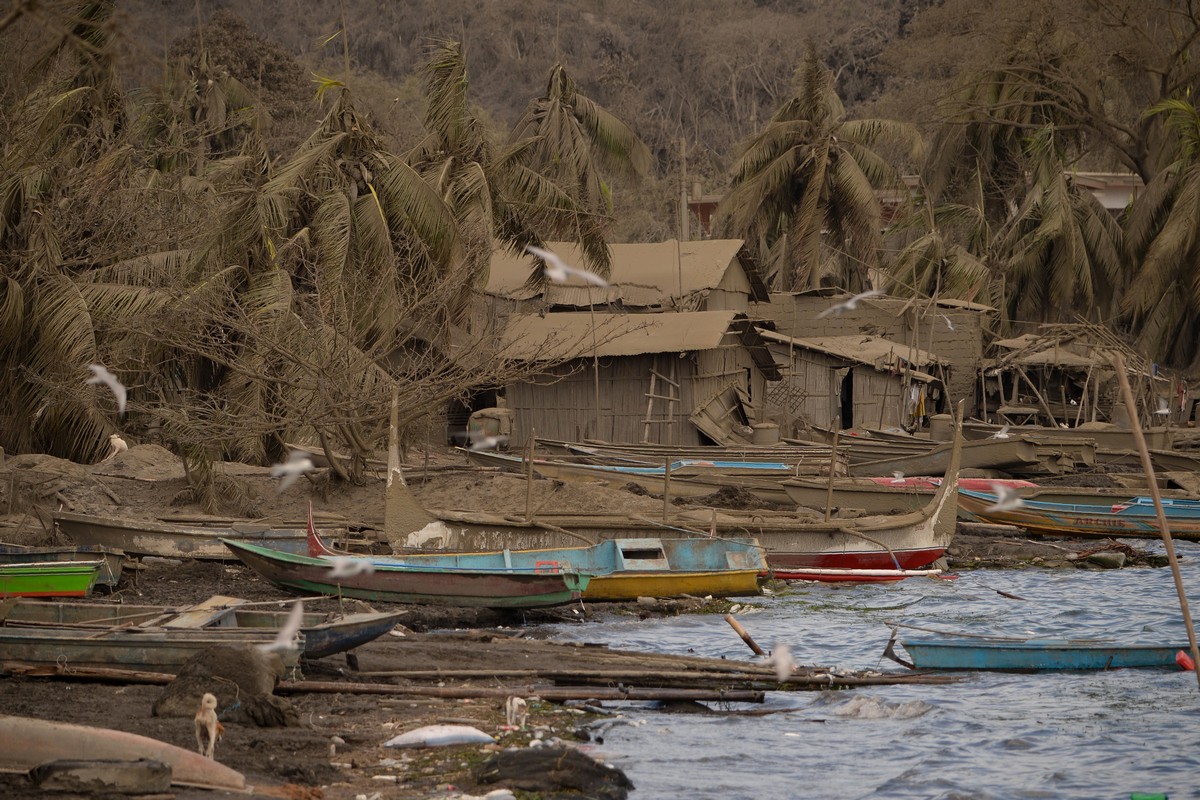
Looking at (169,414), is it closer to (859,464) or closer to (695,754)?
(695,754)

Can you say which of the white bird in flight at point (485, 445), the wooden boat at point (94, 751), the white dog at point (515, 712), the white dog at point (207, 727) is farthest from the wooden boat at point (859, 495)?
the wooden boat at point (94, 751)

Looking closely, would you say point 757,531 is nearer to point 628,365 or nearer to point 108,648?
point 108,648

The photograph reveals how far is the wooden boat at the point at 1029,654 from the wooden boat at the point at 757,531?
5537 mm

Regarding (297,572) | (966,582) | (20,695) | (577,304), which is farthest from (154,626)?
(577,304)

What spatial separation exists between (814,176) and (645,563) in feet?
86.1

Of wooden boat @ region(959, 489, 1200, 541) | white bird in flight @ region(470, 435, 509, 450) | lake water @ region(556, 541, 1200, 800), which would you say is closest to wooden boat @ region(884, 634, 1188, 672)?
lake water @ region(556, 541, 1200, 800)

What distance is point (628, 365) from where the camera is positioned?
30141 millimetres

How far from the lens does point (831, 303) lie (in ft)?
130

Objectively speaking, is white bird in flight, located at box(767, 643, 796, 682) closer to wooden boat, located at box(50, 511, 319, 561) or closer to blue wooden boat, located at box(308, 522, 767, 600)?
blue wooden boat, located at box(308, 522, 767, 600)

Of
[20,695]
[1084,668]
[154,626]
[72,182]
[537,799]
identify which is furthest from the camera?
[72,182]

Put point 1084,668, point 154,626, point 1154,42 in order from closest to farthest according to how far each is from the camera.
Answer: point 154,626 < point 1084,668 < point 1154,42

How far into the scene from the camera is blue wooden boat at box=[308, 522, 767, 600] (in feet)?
57.7

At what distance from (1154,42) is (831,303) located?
14.8 meters

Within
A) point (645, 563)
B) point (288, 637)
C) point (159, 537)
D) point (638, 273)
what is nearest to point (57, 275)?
point (159, 537)
